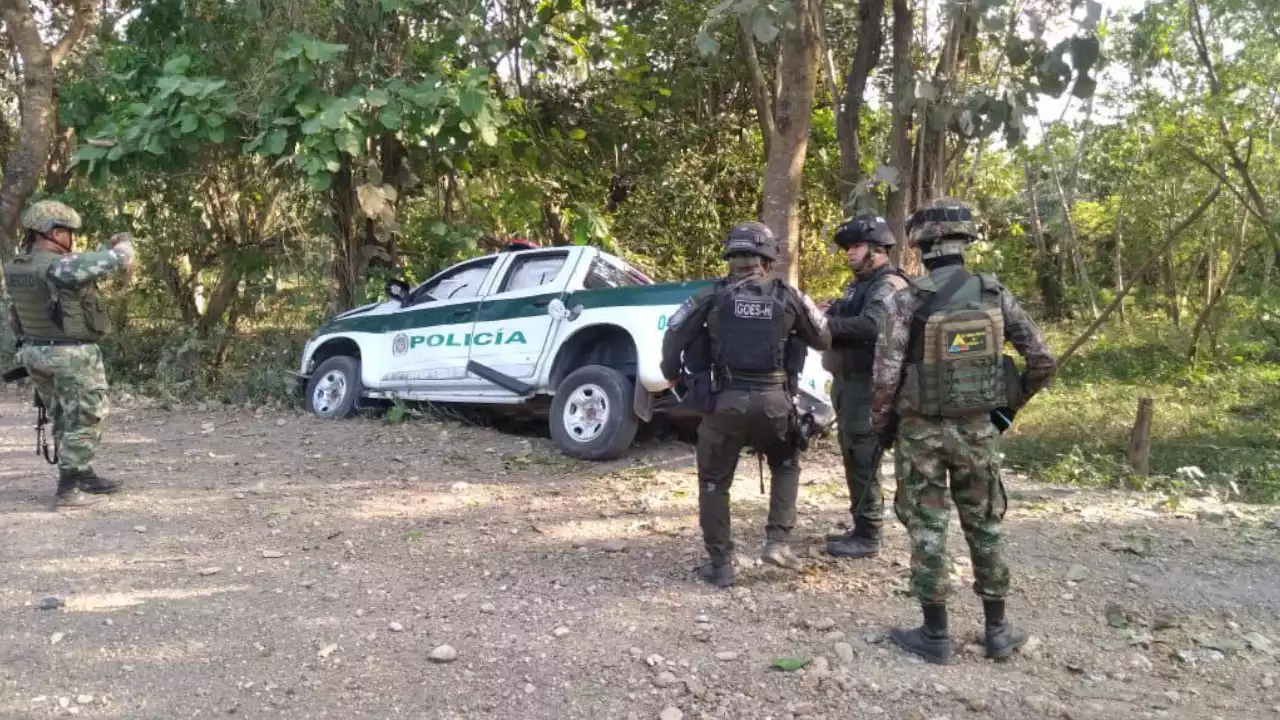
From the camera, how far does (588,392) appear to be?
6840 millimetres

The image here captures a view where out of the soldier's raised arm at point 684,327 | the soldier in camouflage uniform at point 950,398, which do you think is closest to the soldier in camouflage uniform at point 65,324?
the soldier's raised arm at point 684,327

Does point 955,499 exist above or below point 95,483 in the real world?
above

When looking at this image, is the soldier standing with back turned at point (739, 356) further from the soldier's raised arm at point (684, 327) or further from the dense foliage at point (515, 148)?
the dense foliage at point (515, 148)

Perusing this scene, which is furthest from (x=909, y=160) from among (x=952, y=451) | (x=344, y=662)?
(x=344, y=662)

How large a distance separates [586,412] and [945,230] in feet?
11.8

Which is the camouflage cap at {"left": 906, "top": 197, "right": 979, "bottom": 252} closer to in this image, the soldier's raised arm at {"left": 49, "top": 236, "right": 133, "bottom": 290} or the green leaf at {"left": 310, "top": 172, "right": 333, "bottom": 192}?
the soldier's raised arm at {"left": 49, "top": 236, "right": 133, "bottom": 290}

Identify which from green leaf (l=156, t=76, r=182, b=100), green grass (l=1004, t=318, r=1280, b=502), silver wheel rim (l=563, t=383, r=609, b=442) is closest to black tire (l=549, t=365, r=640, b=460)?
silver wheel rim (l=563, t=383, r=609, b=442)

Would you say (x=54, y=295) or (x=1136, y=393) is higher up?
(x=54, y=295)

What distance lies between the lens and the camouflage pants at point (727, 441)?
167 inches

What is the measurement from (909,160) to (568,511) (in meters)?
3.65

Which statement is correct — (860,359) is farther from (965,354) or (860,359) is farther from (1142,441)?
(1142,441)

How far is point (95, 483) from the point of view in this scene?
19.0 ft

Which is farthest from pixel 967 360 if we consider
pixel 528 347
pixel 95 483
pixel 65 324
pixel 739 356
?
pixel 95 483

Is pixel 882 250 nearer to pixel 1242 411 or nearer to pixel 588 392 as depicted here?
pixel 588 392
